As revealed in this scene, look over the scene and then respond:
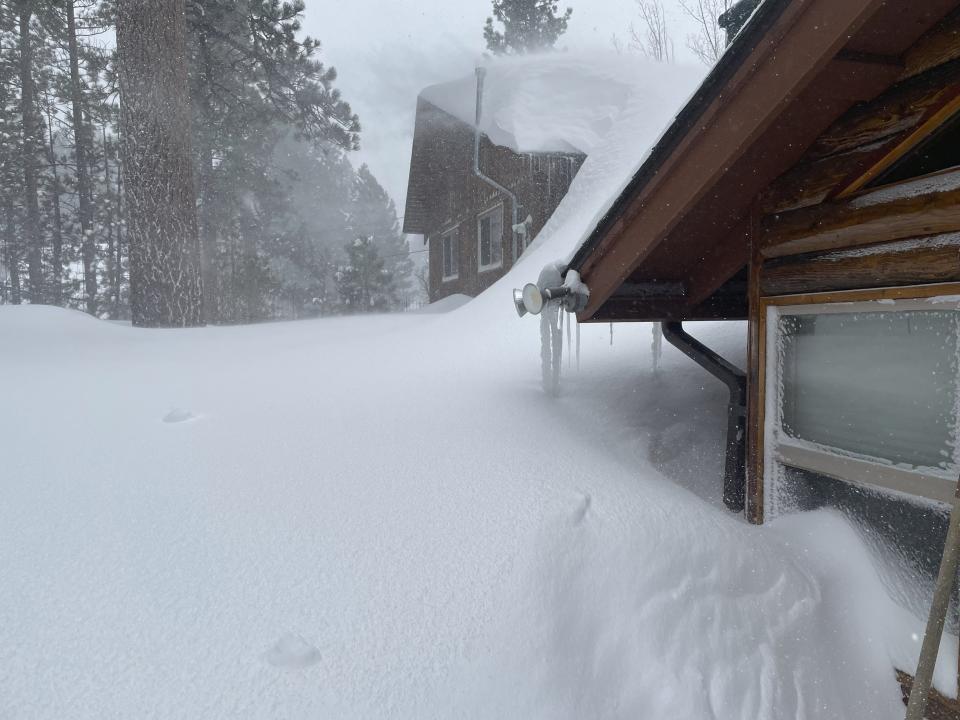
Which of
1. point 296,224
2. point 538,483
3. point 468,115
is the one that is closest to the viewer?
point 538,483

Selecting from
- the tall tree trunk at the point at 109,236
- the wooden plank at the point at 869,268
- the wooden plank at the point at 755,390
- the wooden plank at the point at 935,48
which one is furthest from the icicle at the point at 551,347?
the tall tree trunk at the point at 109,236

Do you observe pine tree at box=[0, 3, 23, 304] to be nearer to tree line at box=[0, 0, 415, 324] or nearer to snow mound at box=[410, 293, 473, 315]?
tree line at box=[0, 0, 415, 324]

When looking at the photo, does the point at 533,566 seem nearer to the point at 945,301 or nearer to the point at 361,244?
the point at 945,301

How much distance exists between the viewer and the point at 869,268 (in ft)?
7.20

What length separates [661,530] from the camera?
2.32 metres

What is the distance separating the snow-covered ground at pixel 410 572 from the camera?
1.56 m

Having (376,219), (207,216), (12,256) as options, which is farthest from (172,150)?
(376,219)

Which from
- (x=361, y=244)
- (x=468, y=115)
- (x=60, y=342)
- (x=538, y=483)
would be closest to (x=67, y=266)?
(x=361, y=244)

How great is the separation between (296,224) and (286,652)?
34934mm

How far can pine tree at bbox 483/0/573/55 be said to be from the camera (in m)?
23.5

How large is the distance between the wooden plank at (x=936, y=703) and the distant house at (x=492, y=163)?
863 centimetres

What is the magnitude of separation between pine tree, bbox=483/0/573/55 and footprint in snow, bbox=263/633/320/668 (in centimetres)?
2601

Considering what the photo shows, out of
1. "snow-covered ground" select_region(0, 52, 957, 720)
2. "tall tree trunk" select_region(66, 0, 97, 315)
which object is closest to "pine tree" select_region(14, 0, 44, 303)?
"tall tree trunk" select_region(66, 0, 97, 315)

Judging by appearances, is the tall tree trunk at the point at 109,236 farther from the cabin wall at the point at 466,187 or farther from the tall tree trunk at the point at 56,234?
the cabin wall at the point at 466,187
